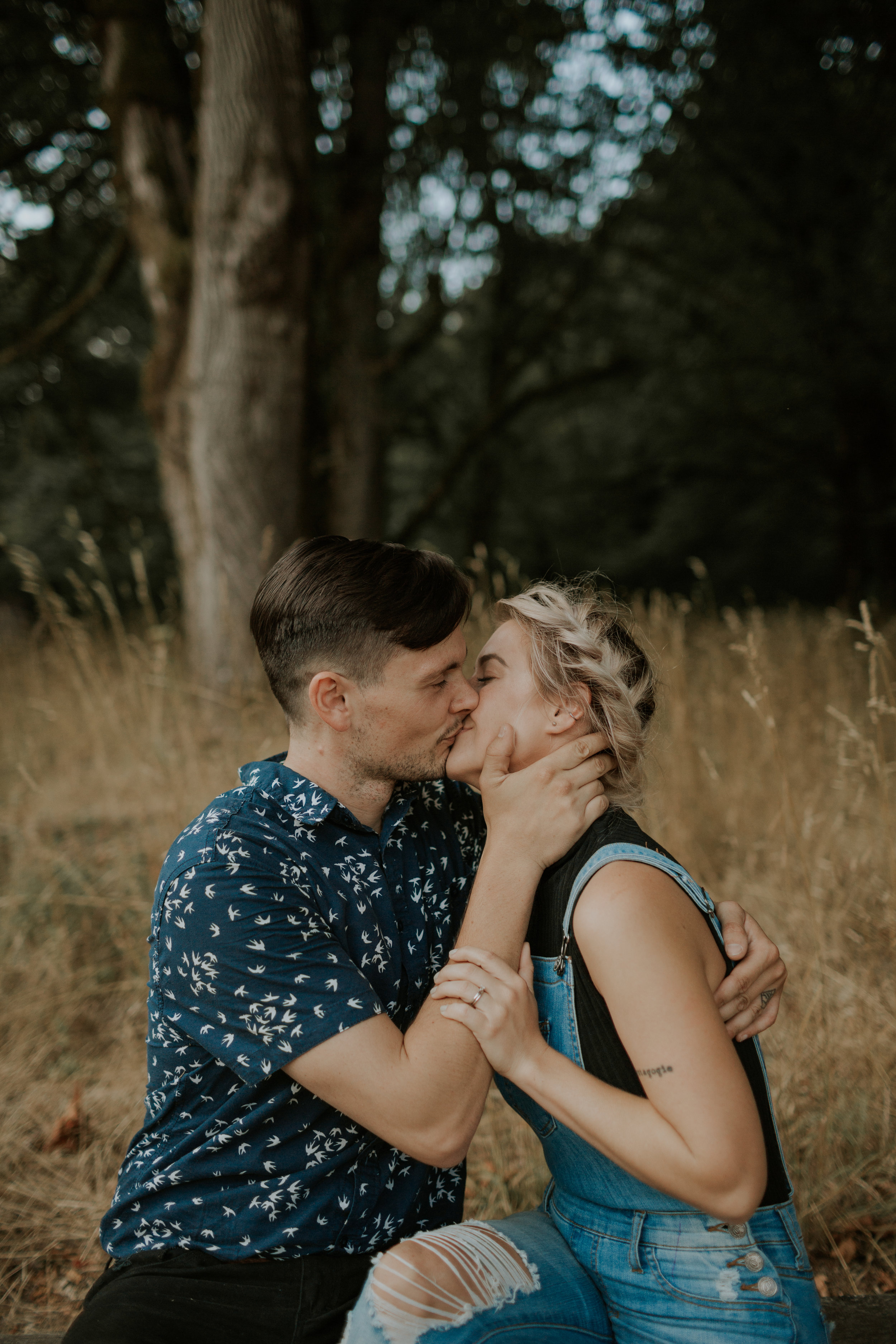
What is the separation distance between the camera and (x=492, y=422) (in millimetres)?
10914

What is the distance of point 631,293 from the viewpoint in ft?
43.1

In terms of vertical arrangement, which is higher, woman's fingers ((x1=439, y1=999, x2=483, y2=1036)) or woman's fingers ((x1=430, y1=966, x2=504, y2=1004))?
woman's fingers ((x1=430, y1=966, x2=504, y2=1004))

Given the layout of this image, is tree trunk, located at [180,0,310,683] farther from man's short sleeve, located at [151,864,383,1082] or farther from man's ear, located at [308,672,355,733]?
man's short sleeve, located at [151,864,383,1082]

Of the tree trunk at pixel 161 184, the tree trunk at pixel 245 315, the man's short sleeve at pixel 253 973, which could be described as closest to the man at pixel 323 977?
the man's short sleeve at pixel 253 973

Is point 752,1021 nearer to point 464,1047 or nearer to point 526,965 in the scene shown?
point 526,965

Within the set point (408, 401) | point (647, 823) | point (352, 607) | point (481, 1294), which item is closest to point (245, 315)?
point (647, 823)

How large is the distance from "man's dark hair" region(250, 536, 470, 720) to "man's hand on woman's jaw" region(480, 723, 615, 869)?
0.30 meters

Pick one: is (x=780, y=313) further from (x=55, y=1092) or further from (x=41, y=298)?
(x=55, y=1092)

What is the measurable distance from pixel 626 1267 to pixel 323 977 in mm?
657

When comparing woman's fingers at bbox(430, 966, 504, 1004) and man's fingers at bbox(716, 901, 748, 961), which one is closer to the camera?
woman's fingers at bbox(430, 966, 504, 1004)

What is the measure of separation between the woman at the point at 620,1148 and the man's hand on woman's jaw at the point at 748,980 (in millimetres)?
34

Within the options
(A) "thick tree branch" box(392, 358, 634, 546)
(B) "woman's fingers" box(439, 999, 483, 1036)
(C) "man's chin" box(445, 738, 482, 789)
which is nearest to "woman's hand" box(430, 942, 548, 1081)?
(B) "woman's fingers" box(439, 999, 483, 1036)

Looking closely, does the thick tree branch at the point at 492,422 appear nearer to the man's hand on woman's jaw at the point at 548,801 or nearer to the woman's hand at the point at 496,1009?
the man's hand on woman's jaw at the point at 548,801

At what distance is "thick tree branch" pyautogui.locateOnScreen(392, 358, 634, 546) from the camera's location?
32.5 feet
